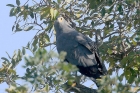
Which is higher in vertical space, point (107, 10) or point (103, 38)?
point (107, 10)

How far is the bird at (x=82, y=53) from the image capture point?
5805 mm

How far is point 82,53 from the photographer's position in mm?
6035

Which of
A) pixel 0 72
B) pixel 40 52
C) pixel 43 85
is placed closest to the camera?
pixel 40 52

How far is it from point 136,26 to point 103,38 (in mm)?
542

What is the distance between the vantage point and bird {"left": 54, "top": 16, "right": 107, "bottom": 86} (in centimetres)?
580

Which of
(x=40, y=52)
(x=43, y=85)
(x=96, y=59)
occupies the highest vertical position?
(x=40, y=52)

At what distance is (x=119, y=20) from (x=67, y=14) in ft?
2.74

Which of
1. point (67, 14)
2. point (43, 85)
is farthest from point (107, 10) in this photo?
point (43, 85)

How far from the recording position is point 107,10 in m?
5.36

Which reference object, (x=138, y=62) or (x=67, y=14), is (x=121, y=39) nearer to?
(x=138, y=62)

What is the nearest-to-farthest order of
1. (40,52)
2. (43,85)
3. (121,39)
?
(40,52)
(43,85)
(121,39)

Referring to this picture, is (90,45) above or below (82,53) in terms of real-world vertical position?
above

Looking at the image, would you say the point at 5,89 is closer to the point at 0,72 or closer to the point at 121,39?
the point at 0,72

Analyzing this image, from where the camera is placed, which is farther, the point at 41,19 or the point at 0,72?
the point at 41,19
